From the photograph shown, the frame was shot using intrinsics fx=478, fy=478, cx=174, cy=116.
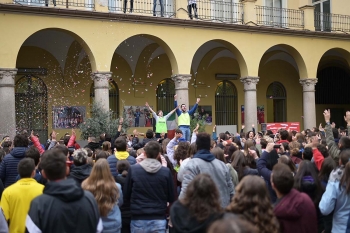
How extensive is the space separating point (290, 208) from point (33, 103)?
16.2 meters

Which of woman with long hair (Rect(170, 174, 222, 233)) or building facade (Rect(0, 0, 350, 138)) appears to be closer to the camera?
woman with long hair (Rect(170, 174, 222, 233))

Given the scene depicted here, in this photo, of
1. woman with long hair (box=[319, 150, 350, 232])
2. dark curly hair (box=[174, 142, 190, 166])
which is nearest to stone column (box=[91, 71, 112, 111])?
dark curly hair (box=[174, 142, 190, 166])

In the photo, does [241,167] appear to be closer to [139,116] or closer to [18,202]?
[18,202]

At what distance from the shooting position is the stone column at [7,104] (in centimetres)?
1467

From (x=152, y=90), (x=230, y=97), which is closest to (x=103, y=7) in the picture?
(x=152, y=90)

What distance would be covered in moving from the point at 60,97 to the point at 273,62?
11.3 m

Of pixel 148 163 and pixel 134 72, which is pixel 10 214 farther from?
pixel 134 72

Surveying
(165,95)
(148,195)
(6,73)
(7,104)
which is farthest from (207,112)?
(148,195)

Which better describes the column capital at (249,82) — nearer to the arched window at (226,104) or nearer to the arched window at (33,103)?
the arched window at (226,104)

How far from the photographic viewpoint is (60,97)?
19.2 meters

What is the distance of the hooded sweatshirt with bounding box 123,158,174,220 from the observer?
17.1 ft

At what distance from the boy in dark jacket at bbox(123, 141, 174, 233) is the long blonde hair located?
1.43 feet

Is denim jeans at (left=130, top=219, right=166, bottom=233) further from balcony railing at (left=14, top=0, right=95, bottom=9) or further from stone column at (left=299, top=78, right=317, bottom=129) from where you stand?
stone column at (left=299, top=78, right=317, bottom=129)

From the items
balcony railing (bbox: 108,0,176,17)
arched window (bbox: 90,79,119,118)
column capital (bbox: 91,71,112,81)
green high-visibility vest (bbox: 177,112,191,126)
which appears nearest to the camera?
green high-visibility vest (bbox: 177,112,191,126)
